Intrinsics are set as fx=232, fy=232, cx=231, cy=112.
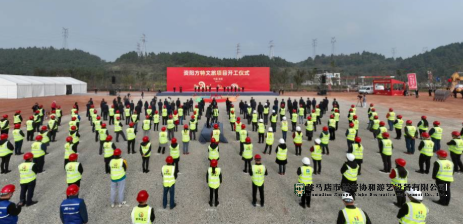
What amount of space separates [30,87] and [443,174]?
49.7 m

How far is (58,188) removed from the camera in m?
7.99

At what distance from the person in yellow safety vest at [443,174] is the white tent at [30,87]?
156 feet

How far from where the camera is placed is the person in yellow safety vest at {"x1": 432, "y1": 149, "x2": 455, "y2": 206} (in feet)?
21.6

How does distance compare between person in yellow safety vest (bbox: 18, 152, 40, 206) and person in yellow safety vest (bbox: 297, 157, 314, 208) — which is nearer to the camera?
person in yellow safety vest (bbox: 18, 152, 40, 206)

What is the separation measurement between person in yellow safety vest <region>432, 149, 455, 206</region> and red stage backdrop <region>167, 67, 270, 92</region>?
1628 inches

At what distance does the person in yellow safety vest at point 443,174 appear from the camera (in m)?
6.60

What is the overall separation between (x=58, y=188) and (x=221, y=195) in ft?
18.5

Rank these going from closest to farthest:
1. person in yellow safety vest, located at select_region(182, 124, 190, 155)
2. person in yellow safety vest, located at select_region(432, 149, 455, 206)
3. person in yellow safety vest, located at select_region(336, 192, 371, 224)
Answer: person in yellow safety vest, located at select_region(336, 192, 371, 224)
person in yellow safety vest, located at select_region(432, 149, 455, 206)
person in yellow safety vest, located at select_region(182, 124, 190, 155)

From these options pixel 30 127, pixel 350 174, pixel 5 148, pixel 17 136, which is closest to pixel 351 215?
pixel 350 174

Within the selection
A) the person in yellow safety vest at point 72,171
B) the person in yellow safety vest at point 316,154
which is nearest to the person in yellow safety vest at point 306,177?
the person in yellow safety vest at point 316,154

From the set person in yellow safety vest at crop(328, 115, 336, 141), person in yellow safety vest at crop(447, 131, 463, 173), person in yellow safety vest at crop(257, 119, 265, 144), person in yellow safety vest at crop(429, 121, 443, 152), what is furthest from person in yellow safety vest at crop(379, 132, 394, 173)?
person in yellow safety vest at crop(257, 119, 265, 144)

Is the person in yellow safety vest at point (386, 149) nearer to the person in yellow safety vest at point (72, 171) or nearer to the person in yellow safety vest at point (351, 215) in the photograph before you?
the person in yellow safety vest at point (351, 215)

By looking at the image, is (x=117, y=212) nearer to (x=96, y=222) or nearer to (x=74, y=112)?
(x=96, y=222)

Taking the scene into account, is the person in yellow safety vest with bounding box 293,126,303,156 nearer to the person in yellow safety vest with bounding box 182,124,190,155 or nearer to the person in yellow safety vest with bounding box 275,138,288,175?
the person in yellow safety vest with bounding box 275,138,288,175
